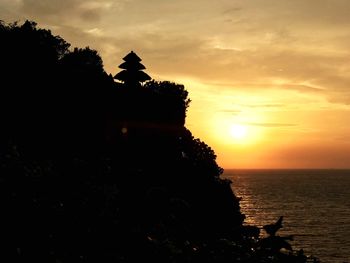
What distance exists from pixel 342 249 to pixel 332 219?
1921 inches

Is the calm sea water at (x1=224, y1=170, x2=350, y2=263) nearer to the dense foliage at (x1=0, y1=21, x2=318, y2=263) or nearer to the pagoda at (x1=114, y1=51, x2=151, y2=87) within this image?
the dense foliage at (x1=0, y1=21, x2=318, y2=263)

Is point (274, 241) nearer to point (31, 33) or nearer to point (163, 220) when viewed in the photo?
point (163, 220)

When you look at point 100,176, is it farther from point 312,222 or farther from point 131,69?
point 312,222

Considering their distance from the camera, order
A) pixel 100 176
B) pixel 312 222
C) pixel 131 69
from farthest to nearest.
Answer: pixel 312 222 < pixel 131 69 < pixel 100 176

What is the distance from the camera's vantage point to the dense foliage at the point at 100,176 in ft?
61.9

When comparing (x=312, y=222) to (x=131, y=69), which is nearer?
(x=131, y=69)

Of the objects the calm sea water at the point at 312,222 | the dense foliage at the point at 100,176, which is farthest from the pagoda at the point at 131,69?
the calm sea water at the point at 312,222

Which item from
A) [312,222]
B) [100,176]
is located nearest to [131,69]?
[100,176]

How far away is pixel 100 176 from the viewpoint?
27.2 metres

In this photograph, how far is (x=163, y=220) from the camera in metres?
25.5

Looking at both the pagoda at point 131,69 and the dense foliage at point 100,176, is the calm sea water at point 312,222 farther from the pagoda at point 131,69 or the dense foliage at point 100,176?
the pagoda at point 131,69

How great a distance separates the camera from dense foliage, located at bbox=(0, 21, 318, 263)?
18859 millimetres

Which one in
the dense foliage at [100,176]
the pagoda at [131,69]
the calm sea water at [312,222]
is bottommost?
the calm sea water at [312,222]

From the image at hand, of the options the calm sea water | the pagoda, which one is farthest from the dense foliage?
the calm sea water
